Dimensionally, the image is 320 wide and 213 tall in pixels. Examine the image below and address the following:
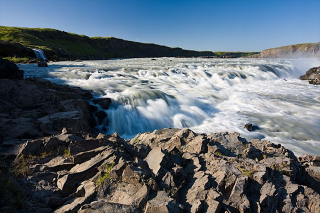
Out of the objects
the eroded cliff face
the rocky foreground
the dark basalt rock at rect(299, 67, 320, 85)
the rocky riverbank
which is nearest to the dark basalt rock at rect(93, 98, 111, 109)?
the rocky riverbank

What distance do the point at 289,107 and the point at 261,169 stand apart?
46.2 feet

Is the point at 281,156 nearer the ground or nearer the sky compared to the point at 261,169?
nearer the ground

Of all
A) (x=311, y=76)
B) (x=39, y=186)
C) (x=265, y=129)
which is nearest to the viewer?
(x=39, y=186)

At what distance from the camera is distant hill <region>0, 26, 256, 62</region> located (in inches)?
1490

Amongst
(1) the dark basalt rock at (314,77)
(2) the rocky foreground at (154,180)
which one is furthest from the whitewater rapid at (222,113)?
(1) the dark basalt rock at (314,77)

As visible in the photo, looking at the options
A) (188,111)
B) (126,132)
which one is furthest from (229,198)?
(188,111)

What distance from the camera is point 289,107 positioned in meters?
15.4

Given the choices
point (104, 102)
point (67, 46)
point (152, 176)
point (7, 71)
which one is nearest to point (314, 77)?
point (104, 102)

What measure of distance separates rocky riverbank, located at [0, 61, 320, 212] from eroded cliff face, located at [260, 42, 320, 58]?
4822 inches

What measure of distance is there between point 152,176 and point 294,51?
141 meters

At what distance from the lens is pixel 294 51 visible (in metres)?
113

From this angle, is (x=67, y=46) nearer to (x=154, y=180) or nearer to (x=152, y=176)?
(x=152, y=176)

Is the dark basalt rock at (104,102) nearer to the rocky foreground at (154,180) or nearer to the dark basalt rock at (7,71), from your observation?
the dark basalt rock at (7,71)

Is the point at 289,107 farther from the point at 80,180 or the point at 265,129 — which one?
the point at 80,180
